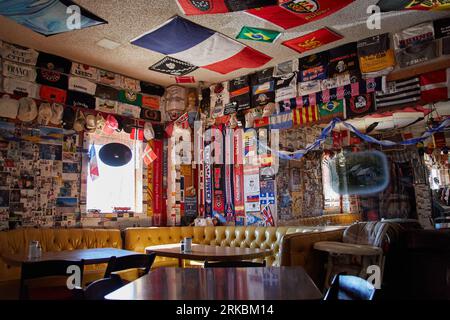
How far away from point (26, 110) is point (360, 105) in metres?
4.65

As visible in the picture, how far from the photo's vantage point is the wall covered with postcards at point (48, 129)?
4.79m

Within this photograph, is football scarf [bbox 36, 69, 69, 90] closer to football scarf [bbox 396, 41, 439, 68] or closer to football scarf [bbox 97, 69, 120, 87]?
football scarf [bbox 97, 69, 120, 87]

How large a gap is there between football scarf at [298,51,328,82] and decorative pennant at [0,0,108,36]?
9.79ft

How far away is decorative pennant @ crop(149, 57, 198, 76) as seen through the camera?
5.57m

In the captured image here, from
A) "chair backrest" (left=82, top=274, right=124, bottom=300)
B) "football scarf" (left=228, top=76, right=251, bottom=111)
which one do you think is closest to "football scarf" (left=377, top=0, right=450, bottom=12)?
"football scarf" (left=228, top=76, right=251, bottom=111)

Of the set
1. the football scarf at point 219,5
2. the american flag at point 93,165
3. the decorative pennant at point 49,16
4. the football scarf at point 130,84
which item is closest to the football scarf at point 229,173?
the football scarf at point 130,84

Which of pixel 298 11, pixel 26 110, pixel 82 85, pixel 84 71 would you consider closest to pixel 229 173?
pixel 82 85

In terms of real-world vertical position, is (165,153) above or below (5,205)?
above

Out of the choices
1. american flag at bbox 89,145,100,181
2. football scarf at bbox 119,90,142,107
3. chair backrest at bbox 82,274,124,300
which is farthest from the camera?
football scarf at bbox 119,90,142,107

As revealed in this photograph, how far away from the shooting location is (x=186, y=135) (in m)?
6.79

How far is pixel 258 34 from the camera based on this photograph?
4703 mm

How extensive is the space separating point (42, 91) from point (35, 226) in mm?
1931
